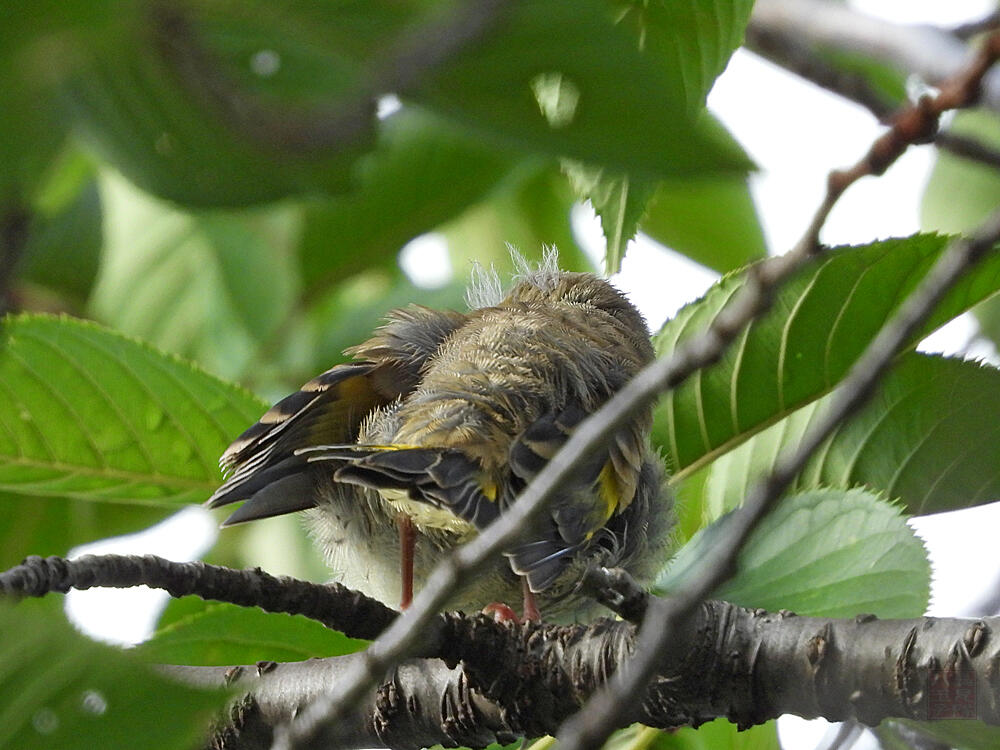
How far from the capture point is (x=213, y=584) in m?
1.98

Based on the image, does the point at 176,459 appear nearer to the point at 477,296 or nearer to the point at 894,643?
the point at 477,296

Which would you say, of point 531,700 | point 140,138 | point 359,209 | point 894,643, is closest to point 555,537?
point 531,700

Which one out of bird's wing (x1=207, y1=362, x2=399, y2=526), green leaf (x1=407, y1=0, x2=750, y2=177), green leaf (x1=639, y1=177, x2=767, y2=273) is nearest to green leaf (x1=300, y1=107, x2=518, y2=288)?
bird's wing (x1=207, y1=362, x2=399, y2=526)

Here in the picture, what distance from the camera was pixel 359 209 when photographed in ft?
12.6

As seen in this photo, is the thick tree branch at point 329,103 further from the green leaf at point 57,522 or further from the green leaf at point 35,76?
the green leaf at point 57,522

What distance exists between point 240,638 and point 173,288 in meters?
1.98

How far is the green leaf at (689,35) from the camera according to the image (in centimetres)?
116

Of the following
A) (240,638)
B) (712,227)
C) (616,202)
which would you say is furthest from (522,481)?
(712,227)

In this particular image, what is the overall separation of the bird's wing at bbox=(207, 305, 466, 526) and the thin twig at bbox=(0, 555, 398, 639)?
0.75 m

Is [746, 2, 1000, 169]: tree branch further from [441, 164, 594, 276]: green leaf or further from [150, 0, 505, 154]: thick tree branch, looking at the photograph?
[441, 164, 594, 276]: green leaf

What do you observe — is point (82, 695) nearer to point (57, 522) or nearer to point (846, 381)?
point (846, 381)

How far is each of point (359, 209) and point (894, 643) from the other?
239 centimetres

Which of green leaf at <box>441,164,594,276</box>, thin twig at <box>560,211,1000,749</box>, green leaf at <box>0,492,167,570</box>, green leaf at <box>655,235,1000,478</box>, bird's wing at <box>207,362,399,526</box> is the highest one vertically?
green leaf at <box>441,164,594,276</box>

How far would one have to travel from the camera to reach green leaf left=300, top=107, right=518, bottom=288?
3.07 metres
